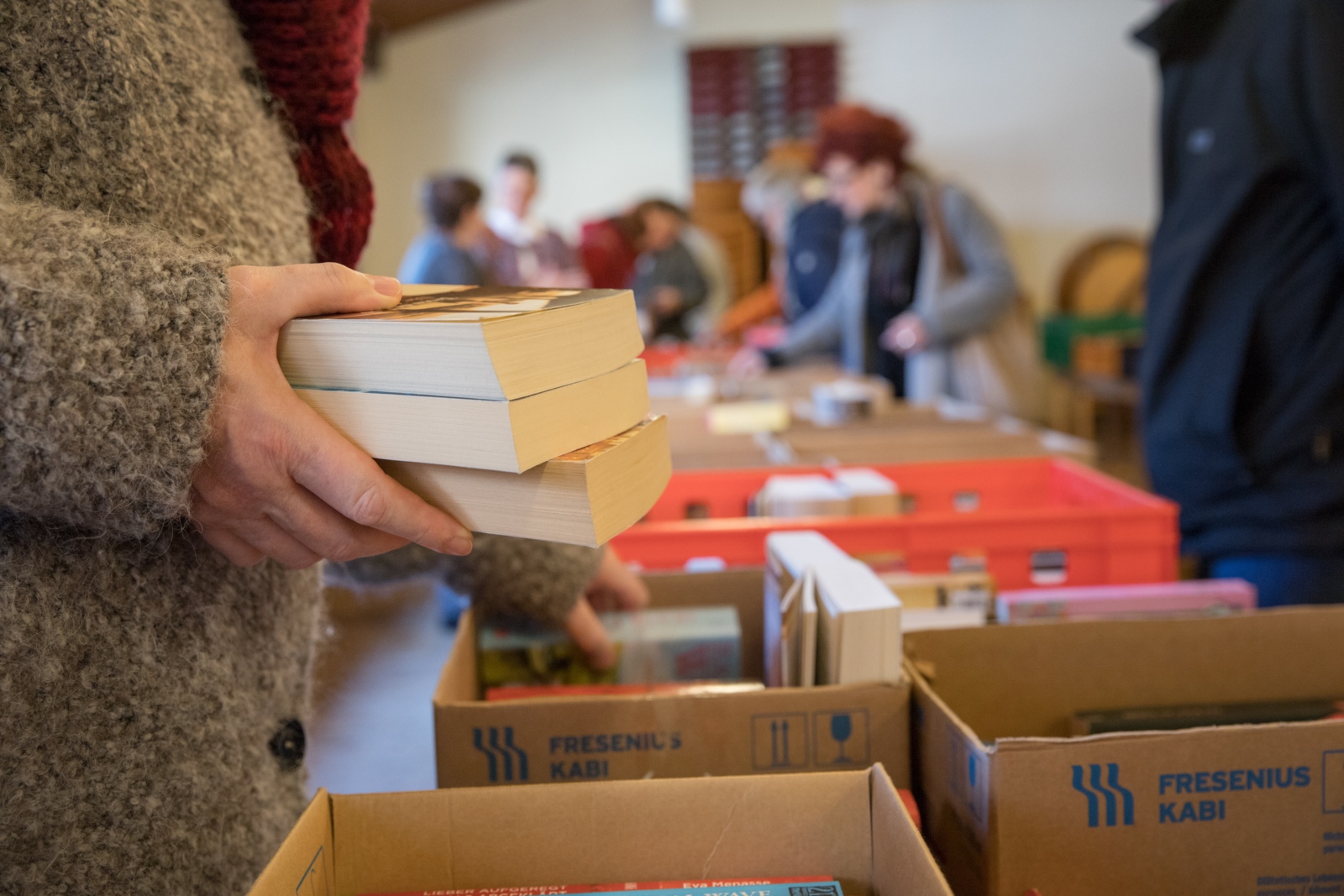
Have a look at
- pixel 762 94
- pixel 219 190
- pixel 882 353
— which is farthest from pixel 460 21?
pixel 219 190

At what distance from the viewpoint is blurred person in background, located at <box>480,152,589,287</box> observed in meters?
5.88

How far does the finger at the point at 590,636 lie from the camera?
38.3 inches

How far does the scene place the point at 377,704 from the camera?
4.96 ft

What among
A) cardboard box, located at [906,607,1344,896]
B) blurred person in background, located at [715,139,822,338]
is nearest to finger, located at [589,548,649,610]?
cardboard box, located at [906,607,1344,896]

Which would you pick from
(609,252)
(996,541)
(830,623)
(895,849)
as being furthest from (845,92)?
(895,849)

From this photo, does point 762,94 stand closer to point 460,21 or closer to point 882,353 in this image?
point 460,21

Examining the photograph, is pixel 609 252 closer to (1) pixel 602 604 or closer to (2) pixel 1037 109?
(2) pixel 1037 109

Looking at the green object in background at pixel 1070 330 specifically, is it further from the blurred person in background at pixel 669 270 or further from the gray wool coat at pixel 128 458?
the gray wool coat at pixel 128 458

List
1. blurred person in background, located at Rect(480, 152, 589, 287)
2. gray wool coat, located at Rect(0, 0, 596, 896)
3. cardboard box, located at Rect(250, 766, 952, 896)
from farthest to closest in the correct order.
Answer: blurred person in background, located at Rect(480, 152, 589, 287) < cardboard box, located at Rect(250, 766, 952, 896) < gray wool coat, located at Rect(0, 0, 596, 896)

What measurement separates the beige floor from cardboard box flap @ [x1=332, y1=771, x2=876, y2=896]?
29 cm

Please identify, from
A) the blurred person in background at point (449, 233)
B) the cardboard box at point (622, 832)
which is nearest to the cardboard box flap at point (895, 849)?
the cardboard box at point (622, 832)

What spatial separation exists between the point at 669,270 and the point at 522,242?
45.5 inches

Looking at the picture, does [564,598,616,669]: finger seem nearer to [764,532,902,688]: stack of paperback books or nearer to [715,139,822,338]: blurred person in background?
[764,532,902,688]: stack of paperback books

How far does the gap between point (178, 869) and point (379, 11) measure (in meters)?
7.52
